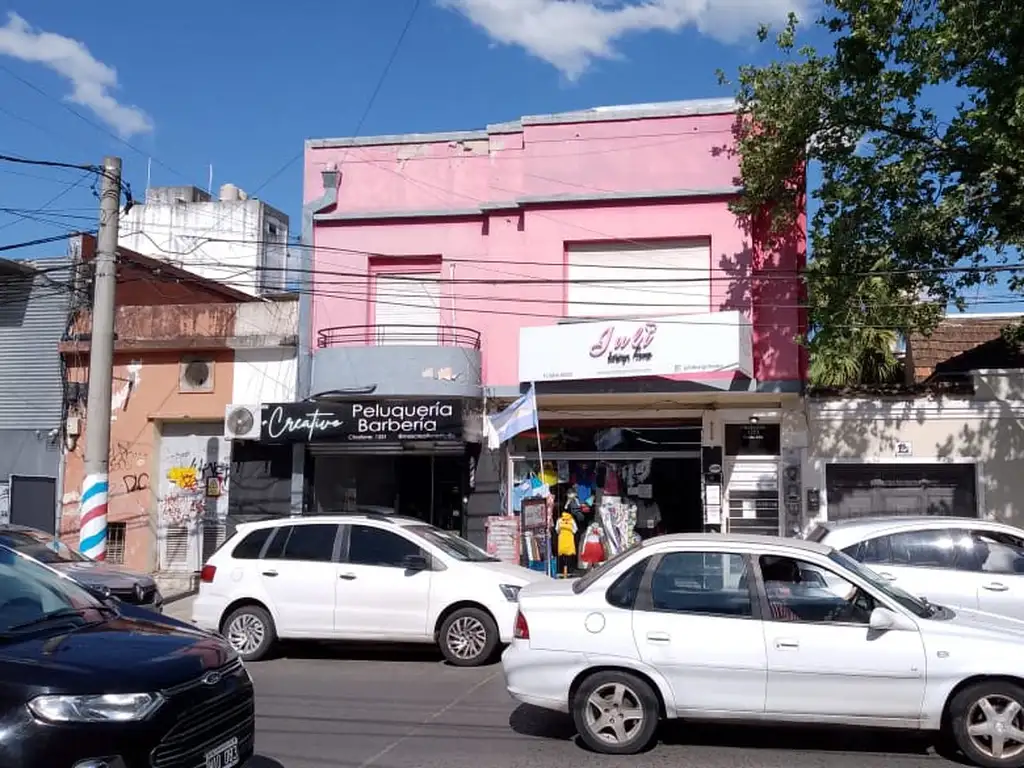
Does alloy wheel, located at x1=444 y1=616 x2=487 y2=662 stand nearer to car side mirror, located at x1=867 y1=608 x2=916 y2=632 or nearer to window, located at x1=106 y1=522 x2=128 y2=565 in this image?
car side mirror, located at x1=867 y1=608 x2=916 y2=632

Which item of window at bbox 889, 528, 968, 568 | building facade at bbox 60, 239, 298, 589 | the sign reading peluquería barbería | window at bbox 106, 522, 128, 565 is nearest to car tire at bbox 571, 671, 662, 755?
window at bbox 889, 528, 968, 568

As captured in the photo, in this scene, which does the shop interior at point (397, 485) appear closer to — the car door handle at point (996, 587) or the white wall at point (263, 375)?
the white wall at point (263, 375)

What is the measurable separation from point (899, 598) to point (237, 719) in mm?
4543

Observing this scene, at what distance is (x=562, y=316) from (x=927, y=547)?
338 inches

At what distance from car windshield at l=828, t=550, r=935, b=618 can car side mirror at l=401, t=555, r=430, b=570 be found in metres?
5.00

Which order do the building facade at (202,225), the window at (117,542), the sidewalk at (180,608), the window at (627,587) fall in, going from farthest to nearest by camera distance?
the building facade at (202,225) → the window at (117,542) → the sidewalk at (180,608) → the window at (627,587)

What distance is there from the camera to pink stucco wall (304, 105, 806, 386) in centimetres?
1659

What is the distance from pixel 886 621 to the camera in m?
6.61

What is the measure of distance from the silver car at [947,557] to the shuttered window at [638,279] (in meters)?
7.35

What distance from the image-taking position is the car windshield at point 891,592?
6.86 m

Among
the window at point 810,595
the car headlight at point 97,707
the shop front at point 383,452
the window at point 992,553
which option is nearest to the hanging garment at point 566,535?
the shop front at point 383,452

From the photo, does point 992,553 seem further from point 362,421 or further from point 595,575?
point 362,421

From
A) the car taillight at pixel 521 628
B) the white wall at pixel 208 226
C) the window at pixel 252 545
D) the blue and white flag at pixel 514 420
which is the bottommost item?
the car taillight at pixel 521 628

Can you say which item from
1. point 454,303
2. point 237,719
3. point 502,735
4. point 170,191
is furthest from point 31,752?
point 170,191
